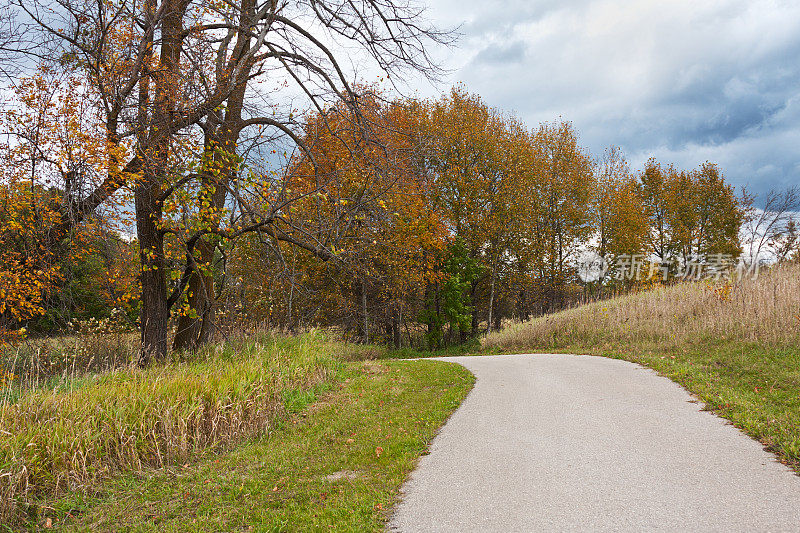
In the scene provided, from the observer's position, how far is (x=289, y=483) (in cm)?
476

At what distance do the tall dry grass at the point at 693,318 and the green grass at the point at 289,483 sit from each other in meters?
7.72

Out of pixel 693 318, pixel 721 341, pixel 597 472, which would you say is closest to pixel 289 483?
pixel 597 472

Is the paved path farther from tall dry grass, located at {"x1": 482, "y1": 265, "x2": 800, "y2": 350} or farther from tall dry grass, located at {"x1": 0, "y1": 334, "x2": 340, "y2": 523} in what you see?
tall dry grass, located at {"x1": 482, "y1": 265, "x2": 800, "y2": 350}

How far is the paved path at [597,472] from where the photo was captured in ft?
12.2

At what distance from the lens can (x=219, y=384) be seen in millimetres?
6492

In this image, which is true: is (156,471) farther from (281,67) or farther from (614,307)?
(614,307)

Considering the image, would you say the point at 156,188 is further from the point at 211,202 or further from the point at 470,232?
the point at 470,232

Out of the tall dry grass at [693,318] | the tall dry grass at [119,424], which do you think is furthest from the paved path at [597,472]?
the tall dry grass at [693,318]

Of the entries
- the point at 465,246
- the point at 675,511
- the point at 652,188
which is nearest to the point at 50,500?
the point at 675,511

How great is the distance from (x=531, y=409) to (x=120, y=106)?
810 centimetres

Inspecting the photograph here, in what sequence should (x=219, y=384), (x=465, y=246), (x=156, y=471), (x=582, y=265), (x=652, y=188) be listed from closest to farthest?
(x=156, y=471) < (x=219, y=384) < (x=465, y=246) < (x=582, y=265) < (x=652, y=188)

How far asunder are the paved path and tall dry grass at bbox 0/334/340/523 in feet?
9.09

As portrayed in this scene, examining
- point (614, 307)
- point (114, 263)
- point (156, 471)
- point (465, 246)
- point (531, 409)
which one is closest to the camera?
point (156, 471)

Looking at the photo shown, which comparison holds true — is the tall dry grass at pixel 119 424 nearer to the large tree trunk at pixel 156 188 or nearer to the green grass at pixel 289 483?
the green grass at pixel 289 483
